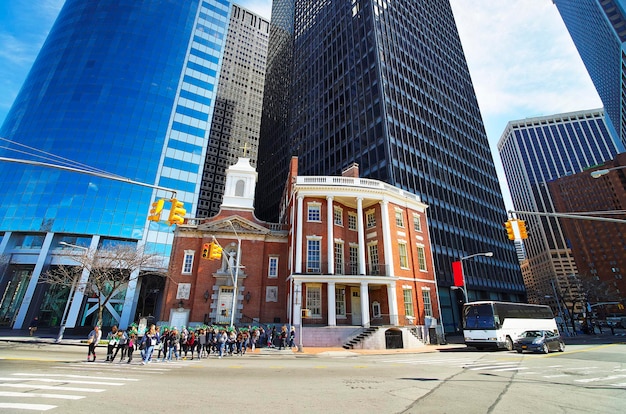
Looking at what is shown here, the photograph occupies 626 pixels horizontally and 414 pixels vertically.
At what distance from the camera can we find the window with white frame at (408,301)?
94.7 feet

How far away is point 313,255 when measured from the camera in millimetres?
28969

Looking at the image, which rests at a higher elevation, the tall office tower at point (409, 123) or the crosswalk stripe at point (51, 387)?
the tall office tower at point (409, 123)

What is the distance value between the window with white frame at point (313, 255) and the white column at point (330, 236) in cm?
105

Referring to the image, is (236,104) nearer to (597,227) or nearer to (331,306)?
(331,306)

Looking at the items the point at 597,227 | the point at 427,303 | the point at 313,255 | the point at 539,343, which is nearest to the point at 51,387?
the point at 313,255

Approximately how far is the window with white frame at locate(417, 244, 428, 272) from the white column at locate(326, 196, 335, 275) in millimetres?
10387

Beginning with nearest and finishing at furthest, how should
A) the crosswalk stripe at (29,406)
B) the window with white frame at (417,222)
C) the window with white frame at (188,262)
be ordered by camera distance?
the crosswalk stripe at (29,406) < the window with white frame at (188,262) < the window with white frame at (417,222)

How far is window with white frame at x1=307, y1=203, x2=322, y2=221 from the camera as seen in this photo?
3048 centimetres

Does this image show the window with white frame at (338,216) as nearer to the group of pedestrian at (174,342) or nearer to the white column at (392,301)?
the white column at (392,301)

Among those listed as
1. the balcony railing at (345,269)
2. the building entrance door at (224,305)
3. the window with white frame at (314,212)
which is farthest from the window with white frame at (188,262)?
the window with white frame at (314,212)

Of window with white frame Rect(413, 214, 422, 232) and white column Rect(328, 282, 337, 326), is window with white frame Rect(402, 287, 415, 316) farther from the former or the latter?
window with white frame Rect(413, 214, 422, 232)

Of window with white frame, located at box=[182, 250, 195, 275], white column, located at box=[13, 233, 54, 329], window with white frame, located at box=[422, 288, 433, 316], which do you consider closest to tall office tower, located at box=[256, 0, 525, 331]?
window with white frame, located at box=[422, 288, 433, 316]

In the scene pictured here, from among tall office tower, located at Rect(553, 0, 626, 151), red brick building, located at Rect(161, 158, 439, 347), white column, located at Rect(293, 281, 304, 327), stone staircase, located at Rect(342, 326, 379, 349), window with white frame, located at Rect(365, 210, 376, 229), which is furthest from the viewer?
tall office tower, located at Rect(553, 0, 626, 151)

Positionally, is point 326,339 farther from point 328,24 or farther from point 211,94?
point 328,24
